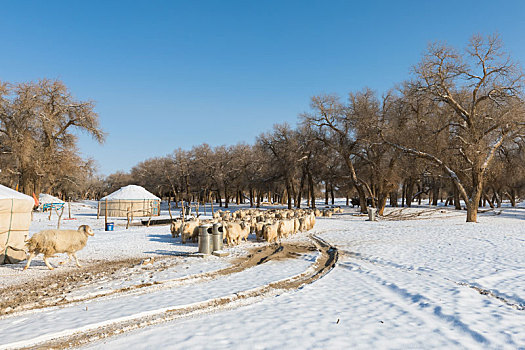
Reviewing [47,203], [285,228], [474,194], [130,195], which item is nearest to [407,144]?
[474,194]

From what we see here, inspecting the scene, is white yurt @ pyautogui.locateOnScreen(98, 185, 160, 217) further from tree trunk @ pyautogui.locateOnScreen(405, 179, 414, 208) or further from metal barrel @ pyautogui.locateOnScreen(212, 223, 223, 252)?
tree trunk @ pyautogui.locateOnScreen(405, 179, 414, 208)

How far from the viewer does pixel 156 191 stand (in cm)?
6353

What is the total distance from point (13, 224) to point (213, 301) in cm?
816

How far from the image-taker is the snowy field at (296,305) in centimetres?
455

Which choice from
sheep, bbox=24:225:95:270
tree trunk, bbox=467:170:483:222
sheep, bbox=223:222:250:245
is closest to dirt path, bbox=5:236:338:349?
sheep, bbox=223:222:250:245

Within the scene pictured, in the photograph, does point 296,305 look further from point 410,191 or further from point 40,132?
point 410,191

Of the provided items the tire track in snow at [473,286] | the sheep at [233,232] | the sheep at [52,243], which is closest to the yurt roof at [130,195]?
the sheep at [233,232]

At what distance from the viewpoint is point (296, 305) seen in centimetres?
602

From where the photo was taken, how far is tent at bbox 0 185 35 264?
1006 centimetres

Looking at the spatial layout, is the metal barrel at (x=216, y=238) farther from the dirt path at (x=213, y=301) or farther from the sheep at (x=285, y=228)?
the sheep at (x=285, y=228)

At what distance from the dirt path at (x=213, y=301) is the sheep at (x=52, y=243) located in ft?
12.2

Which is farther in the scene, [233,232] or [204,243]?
[233,232]

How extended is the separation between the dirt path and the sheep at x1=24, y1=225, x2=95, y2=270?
3721mm

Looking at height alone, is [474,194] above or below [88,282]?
above
